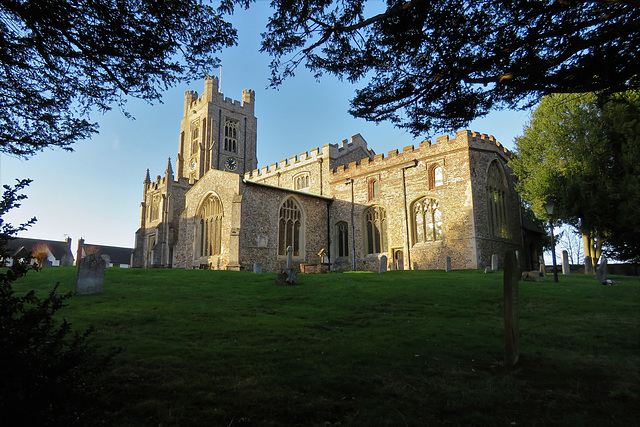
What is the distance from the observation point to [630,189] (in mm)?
18016

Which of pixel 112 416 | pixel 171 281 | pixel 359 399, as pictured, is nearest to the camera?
pixel 112 416

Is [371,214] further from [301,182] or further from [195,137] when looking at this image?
[195,137]

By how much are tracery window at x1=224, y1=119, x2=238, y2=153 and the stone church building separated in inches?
937

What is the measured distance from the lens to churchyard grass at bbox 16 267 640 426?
13.8 ft

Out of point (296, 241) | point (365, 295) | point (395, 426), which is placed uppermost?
point (296, 241)

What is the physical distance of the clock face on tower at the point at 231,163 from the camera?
53250mm

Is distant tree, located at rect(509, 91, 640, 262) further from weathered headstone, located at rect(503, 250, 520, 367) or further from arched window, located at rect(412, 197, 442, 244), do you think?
weathered headstone, located at rect(503, 250, 520, 367)

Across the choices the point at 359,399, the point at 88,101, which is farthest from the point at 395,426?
the point at 88,101

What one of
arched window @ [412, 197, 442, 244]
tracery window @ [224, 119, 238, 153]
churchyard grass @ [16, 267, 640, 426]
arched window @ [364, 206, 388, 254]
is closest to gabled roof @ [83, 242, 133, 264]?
tracery window @ [224, 119, 238, 153]

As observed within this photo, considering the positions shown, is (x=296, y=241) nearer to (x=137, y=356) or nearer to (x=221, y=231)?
(x=221, y=231)

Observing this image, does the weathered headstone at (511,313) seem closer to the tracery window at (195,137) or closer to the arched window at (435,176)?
the arched window at (435,176)

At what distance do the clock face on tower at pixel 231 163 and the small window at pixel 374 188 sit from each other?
100 ft

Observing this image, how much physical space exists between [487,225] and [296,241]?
12173 mm

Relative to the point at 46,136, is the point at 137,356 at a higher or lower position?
lower
